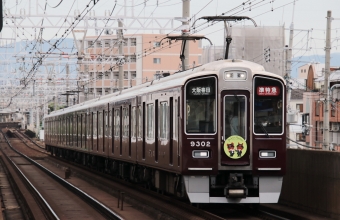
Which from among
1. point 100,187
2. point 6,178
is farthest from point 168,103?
point 6,178

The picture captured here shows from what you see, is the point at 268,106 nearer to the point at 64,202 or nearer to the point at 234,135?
the point at 234,135

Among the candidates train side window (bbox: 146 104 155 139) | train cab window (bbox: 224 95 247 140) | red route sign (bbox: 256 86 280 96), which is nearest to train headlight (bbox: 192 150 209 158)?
train cab window (bbox: 224 95 247 140)

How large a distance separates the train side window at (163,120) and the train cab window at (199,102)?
1374 mm

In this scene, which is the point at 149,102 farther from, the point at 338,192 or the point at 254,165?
the point at 338,192

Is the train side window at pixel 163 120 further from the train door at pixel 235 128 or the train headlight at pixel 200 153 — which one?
the train door at pixel 235 128

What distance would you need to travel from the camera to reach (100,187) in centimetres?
1998

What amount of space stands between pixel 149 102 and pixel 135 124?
1.98 m

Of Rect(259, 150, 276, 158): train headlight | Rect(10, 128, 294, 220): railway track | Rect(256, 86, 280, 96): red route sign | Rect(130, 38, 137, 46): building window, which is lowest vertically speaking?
Rect(10, 128, 294, 220): railway track

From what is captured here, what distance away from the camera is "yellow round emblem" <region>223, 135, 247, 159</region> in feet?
39.7

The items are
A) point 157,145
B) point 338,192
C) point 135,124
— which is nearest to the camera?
point 338,192

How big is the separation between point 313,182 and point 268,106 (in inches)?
56.0

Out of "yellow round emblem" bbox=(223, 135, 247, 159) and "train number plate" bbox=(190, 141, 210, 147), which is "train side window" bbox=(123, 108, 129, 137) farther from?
"yellow round emblem" bbox=(223, 135, 247, 159)

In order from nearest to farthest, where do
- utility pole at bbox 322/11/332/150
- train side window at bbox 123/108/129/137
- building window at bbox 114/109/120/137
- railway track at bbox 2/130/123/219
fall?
railway track at bbox 2/130/123/219 < train side window at bbox 123/108/129/137 < building window at bbox 114/109/120/137 < utility pole at bbox 322/11/332/150

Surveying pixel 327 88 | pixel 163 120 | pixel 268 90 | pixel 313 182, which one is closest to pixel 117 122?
pixel 163 120
